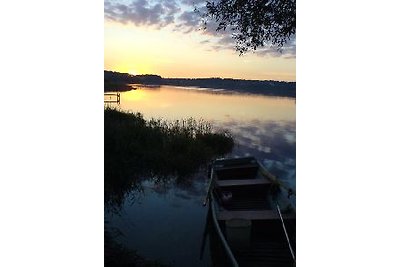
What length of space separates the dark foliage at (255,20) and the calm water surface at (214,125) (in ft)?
1.17

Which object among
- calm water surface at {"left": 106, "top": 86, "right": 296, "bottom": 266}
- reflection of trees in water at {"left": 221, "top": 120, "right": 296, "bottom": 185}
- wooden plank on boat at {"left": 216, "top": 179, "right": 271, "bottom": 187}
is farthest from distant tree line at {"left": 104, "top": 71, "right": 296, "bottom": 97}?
wooden plank on boat at {"left": 216, "top": 179, "right": 271, "bottom": 187}

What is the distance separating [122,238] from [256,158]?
1056mm

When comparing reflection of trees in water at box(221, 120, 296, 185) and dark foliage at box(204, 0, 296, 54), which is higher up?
dark foliage at box(204, 0, 296, 54)

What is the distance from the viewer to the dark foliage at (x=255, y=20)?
8.30 ft

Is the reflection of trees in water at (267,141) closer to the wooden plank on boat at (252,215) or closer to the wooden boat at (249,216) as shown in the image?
the wooden boat at (249,216)

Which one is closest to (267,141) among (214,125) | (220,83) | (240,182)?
(214,125)

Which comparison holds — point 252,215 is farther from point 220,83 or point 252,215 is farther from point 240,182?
point 220,83

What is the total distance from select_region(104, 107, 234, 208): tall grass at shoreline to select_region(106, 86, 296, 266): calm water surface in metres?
0.07

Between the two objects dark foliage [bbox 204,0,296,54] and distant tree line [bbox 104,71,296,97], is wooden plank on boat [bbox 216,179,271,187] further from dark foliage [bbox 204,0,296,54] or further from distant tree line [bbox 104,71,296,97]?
dark foliage [bbox 204,0,296,54]

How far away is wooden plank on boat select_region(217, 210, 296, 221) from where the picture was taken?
8.75ft
